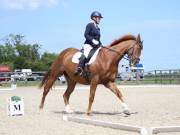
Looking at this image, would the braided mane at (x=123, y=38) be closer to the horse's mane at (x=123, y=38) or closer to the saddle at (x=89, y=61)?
the horse's mane at (x=123, y=38)

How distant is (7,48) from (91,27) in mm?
90720

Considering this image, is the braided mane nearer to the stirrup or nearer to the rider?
the rider

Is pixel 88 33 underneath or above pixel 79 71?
above

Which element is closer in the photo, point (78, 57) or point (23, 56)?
point (78, 57)

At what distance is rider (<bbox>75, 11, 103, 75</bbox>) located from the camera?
43.5ft

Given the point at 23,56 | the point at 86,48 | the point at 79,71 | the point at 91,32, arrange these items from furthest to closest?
the point at 23,56
the point at 79,71
the point at 86,48
the point at 91,32

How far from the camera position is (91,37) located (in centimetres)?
1327

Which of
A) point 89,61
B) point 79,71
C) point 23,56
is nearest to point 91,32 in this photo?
point 89,61

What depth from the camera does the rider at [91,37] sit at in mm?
13250

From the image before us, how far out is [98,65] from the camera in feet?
43.5

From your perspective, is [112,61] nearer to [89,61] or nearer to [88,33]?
[89,61]

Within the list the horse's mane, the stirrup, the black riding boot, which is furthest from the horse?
the black riding boot

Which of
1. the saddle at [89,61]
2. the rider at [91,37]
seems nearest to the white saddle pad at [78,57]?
the saddle at [89,61]

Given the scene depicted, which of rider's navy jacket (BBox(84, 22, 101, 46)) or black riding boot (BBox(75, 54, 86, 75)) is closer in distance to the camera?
rider's navy jacket (BBox(84, 22, 101, 46))
